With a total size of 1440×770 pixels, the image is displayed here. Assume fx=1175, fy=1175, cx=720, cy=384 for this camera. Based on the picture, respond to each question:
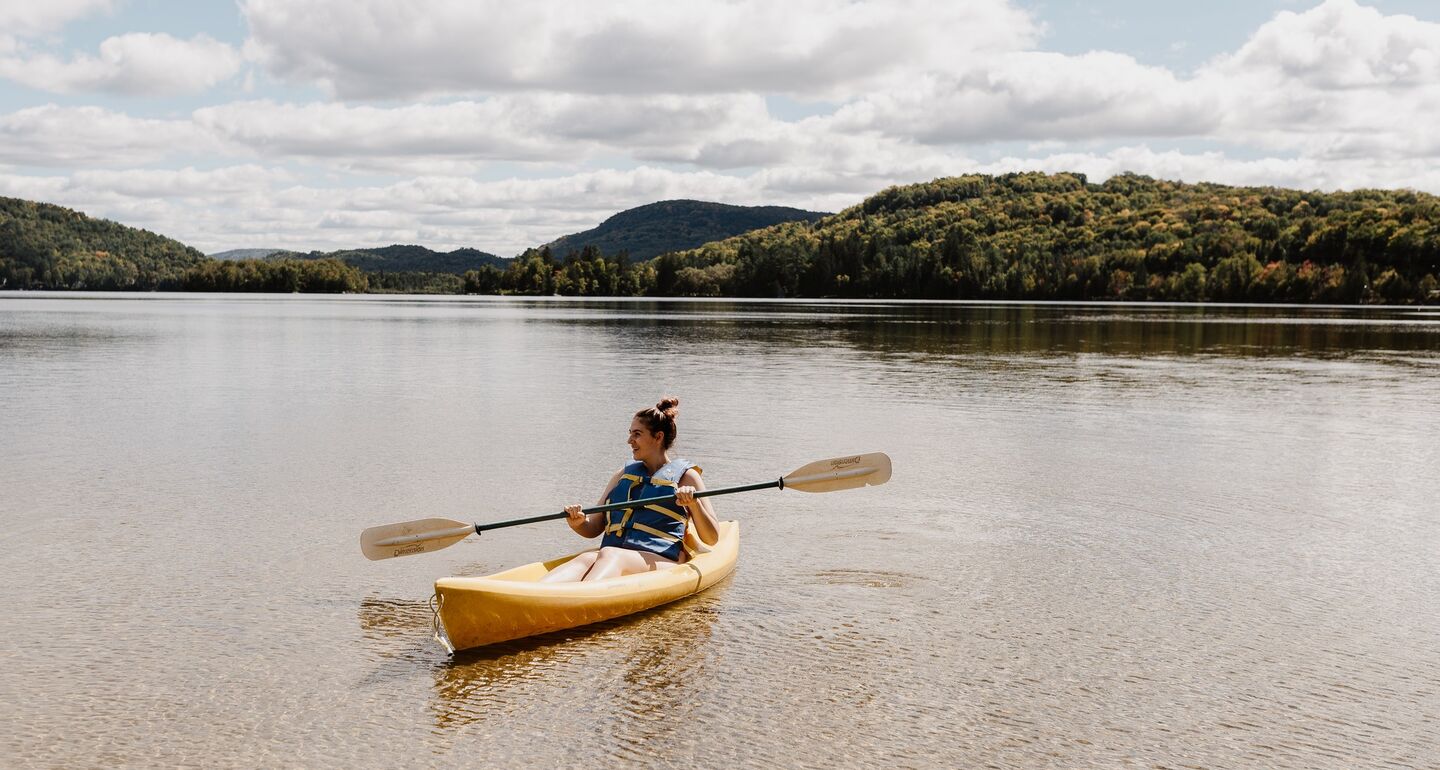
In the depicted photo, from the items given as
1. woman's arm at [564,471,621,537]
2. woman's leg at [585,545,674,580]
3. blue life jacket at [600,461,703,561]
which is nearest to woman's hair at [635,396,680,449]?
blue life jacket at [600,461,703,561]

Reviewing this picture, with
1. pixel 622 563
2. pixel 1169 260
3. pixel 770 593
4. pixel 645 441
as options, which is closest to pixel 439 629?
pixel 622 563

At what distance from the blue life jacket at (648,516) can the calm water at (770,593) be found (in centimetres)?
64

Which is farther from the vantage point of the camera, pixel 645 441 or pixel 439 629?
pixel 645 441

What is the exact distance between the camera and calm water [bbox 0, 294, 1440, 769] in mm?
6625

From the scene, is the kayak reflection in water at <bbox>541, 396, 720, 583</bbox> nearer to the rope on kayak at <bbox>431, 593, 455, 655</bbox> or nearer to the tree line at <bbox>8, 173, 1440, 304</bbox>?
the rope on kayak at <bbox>431, 593, 455, 655</bbox>

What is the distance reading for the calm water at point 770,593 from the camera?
21.7 ft

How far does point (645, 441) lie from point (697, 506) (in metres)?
0.66

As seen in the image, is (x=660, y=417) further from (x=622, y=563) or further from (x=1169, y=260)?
(x=1169, y=260)

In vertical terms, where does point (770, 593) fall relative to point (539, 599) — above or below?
below

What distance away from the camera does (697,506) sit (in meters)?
9.25

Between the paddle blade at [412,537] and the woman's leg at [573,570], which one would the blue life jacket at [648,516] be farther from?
the paddle blade at [412,537]

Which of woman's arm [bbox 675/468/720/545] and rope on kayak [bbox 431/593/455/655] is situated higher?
woman's arm [bbox 675/468/720/545]

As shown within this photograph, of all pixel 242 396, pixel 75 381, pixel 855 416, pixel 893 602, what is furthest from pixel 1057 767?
pixel 75 381

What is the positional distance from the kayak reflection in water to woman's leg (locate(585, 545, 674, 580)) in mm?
11
